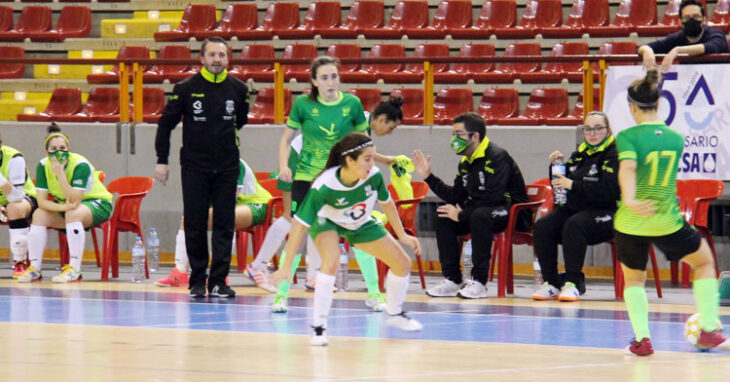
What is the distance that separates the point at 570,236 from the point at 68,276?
478 cm

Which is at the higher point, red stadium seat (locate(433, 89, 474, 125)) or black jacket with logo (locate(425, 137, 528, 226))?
red stadium seat (locate(433, 89, 474, 125))

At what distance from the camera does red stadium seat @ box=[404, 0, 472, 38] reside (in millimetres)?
16797

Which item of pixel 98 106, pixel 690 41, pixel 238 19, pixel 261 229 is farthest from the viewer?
pixel 238 19

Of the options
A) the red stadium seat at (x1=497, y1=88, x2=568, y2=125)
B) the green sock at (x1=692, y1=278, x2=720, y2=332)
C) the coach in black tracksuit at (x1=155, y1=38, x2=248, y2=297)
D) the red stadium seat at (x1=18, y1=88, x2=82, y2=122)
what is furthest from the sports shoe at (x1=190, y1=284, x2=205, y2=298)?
the red stadium seat at (x1=18, y1=88, x2=82, y2=122)

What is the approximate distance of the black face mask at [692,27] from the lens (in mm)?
11305

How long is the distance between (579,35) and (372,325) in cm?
812

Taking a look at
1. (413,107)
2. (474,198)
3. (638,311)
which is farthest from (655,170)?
(413,107)

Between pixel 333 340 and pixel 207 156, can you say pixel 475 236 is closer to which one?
pixel 207 156

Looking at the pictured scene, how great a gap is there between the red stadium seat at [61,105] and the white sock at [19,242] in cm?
378

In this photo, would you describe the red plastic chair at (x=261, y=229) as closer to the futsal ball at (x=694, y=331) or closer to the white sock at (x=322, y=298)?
the white sock at (x=322, y=298)

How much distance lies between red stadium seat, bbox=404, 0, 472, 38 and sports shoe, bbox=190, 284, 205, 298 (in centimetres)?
704

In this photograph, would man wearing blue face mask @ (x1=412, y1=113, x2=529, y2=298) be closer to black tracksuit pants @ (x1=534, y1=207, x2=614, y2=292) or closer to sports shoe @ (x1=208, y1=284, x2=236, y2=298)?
black tracksuit pants @ (x1=534, y1=207, x2=614, y2=292)

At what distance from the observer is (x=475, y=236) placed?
1077 centimetres

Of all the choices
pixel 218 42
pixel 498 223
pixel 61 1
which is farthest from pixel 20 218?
pixel 61 1
